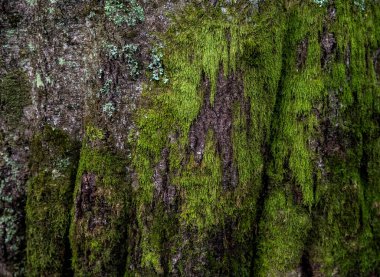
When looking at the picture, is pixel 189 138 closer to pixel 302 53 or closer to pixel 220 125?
pixel 220 125

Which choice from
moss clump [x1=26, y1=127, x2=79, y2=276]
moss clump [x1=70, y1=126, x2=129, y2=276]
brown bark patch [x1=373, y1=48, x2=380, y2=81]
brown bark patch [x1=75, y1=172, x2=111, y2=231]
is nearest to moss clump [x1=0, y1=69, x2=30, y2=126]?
moss clump [x1=26, y1=127, x2=79, y2=276]

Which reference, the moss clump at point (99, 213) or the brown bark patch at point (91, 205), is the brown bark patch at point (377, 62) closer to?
the moss clump at point (99, 213)

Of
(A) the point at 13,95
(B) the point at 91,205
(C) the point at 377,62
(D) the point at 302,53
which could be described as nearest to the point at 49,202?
(B) the point at 91,205

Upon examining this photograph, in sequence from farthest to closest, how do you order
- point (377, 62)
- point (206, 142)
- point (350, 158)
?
point (377, 62) → point (350, 158) → point (206, 142)

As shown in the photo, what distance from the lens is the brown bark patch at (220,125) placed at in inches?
78.4

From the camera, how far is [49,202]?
82.7 inches

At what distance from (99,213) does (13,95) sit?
95 centimetres

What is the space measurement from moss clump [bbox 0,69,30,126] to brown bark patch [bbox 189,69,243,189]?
44.1 inches

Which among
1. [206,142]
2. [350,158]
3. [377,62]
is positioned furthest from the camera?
[377,62]

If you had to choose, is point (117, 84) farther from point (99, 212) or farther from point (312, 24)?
point (312, 24)

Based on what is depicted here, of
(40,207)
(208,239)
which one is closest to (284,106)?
(208,239)

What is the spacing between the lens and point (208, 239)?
198 cm

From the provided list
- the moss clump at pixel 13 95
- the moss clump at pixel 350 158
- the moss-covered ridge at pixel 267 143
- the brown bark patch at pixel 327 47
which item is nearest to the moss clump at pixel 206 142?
the moss-covered ridge at pixel 267 143

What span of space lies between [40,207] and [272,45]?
5.82 feet
